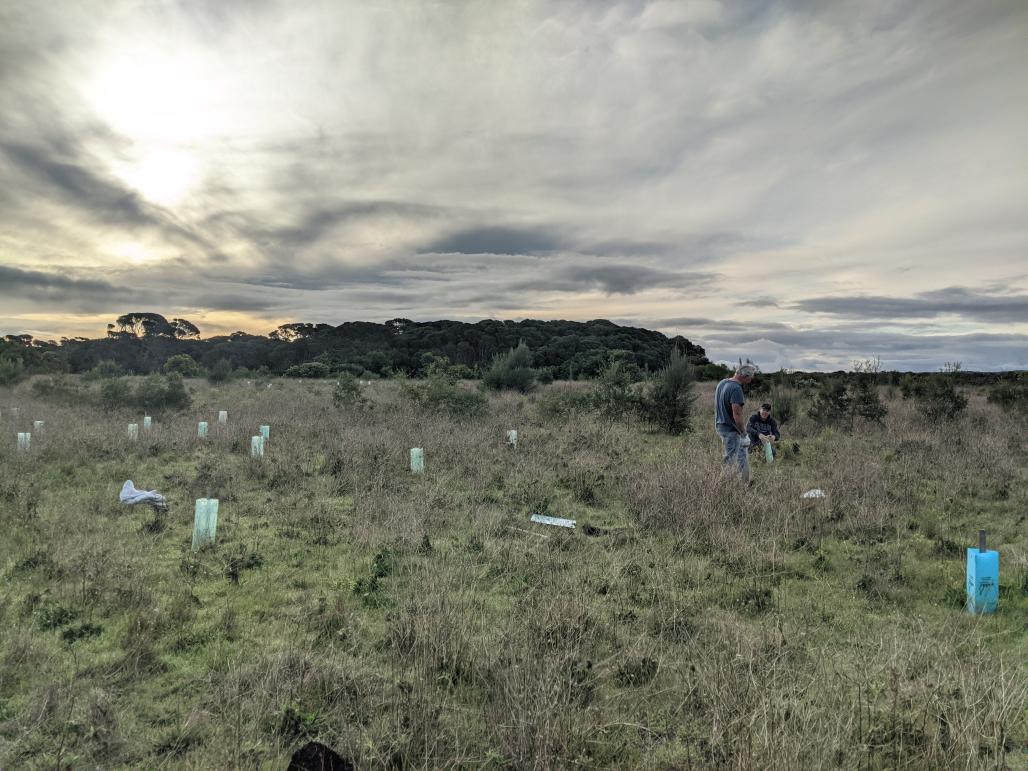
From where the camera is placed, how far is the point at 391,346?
204 feet

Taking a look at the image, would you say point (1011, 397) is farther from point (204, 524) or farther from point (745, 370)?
point (204, 524)

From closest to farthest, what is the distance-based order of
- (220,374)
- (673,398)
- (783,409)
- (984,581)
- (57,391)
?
1. (984,581)
2. (673,398)
3. (783,409)
4. (57,391)
5. (220,374)

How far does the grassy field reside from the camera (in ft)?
9.66

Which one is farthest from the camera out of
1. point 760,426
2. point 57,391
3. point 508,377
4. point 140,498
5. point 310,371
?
point 310,371

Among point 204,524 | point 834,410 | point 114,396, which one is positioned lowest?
point 204,524

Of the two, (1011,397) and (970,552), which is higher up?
(1011,397)

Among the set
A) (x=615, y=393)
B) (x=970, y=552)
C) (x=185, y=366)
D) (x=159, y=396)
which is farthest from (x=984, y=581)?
(x=185, y=366)

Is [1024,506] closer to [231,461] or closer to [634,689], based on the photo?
[634,689]

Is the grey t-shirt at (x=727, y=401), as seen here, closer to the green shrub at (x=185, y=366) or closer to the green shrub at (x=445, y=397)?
the green shrub at (x=445, y=397)

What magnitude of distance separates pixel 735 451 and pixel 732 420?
482 millimetres

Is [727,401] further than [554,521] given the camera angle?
Yes

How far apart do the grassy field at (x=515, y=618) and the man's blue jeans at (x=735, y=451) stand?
18.4 inches

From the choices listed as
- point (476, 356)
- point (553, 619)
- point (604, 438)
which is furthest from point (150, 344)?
point (553, 619)

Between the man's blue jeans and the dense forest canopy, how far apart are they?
35.4m
